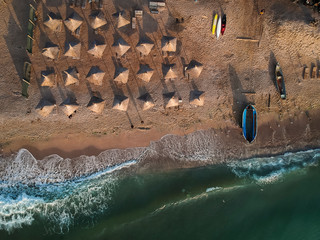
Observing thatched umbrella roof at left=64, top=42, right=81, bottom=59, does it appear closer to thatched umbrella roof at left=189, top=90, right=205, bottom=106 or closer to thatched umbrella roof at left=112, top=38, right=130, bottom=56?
thatched umbrella roof at left=112, top=38, right=130, bottom=56

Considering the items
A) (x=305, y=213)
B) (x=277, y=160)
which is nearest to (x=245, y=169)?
(x=277, y=160)

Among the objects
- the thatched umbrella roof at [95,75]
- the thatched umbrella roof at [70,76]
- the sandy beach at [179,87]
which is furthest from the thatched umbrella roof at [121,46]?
the thatched umbrella roof at [70,76]

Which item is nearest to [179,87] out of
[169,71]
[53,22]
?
[169,71]

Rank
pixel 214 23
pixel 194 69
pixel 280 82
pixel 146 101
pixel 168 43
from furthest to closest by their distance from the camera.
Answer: pixel 280 82
pixel 214 23
pixel 194 69
pixel 146 101
pixel 168 43

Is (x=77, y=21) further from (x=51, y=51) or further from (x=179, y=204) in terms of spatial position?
(x=179, y=204)

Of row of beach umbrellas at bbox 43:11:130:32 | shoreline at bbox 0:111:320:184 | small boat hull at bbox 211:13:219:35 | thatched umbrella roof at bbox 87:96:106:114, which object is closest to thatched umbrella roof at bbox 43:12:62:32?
row of beach umbrellas at bbox 43:11:130:32

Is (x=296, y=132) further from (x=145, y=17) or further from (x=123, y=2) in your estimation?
(x=123, y=2)

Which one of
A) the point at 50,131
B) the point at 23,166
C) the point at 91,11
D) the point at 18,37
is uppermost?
the point at 91,11
